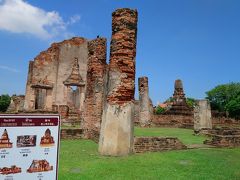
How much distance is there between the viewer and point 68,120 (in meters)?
18.0

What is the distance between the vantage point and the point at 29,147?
3.15 m

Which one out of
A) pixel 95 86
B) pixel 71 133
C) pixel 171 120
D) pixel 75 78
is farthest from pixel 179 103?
pixel 71 133

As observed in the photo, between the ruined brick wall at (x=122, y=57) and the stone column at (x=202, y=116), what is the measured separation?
784cm

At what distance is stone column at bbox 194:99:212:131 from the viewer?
14.9m

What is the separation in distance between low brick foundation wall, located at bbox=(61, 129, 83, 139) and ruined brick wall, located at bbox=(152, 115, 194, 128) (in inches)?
442

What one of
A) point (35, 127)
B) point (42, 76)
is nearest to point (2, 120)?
point (35, 127)

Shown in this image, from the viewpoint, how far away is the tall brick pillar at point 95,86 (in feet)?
37.9

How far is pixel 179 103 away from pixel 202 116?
10.4 metres

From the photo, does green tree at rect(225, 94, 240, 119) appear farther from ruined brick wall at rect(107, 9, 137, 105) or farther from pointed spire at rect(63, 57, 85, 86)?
ruined brick wall at rect(107, 9, 137, 105)

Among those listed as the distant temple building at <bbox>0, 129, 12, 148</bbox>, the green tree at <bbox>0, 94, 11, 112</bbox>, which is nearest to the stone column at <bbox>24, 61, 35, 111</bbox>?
the green tree at <bbox>0, 94, 11, 112</bbox>

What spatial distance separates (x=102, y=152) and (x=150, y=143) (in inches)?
59.2

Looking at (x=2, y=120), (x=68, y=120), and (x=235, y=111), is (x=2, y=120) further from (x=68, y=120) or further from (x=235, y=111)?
(x=235, y=111)

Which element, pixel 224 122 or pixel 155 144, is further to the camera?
pixel 224 122

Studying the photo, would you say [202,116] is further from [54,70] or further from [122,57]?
[54,70]
